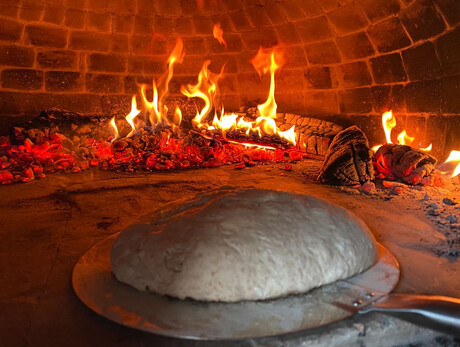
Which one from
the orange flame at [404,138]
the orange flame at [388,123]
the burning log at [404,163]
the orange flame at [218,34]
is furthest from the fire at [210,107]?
the burning log at [404,163]

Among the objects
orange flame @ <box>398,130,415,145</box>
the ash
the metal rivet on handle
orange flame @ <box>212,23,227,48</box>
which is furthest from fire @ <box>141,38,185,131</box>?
the metal rivet on handle

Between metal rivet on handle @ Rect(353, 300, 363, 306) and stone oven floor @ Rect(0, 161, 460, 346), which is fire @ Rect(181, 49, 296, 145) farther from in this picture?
metal rivet on handle @ Rect(353, 300, 363, 306)

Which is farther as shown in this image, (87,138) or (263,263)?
(87,138)

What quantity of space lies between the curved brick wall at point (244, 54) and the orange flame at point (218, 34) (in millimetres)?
63

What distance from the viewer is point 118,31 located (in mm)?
5609

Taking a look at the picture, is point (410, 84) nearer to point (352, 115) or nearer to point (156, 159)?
point (352, 115)

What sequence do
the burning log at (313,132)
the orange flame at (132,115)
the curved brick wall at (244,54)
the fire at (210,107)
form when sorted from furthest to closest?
the fire at (210,107) → the orange flame at (132,115) → the burning log at (313,132) → the curved brick wall at (244,54)

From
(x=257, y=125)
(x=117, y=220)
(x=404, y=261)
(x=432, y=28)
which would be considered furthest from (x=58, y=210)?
(x=432, y=28)

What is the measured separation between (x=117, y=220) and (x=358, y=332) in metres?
1.71

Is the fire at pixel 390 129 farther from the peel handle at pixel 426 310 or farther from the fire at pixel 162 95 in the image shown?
the peel handle at pixel 426 310

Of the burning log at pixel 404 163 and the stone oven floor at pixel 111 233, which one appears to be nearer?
the stone oven floor at pixel 111 233

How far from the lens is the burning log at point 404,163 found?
3430 mm

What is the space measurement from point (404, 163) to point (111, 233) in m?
2.49

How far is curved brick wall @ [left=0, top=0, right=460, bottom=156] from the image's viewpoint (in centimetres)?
404
